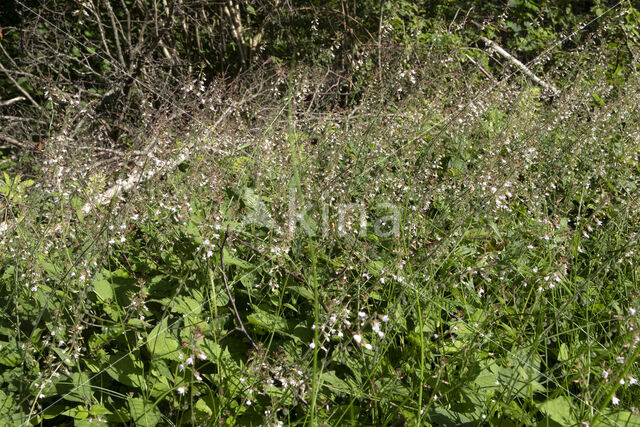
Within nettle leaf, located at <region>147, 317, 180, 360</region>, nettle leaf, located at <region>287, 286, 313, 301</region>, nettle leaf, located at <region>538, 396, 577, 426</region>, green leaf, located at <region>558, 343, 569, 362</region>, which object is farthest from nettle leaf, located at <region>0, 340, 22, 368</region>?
green leaf, located at <region>558, 343, 569, 362</region>

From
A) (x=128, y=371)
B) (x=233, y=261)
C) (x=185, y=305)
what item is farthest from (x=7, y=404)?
(x=233, y=261)

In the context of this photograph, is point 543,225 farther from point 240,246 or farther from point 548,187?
point 240,246

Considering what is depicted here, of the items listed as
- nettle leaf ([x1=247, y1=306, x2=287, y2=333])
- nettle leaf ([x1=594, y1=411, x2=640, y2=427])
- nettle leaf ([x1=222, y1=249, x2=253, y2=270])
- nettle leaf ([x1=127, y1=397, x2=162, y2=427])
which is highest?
nettle leaf ([x1=594, y1=411, x2=640, y2=427])

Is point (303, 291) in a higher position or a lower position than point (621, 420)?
lower

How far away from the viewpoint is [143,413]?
1.66 metres

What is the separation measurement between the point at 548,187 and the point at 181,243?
2.10 meters

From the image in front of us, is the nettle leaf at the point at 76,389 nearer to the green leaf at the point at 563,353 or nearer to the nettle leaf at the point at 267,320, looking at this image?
the nettle leaf at the point at 267,320

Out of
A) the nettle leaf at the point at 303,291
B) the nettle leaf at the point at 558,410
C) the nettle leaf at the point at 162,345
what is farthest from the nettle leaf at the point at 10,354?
the nettle leaf at the point at 558,410

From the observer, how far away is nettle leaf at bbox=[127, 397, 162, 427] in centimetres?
164

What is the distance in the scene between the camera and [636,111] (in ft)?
14.3

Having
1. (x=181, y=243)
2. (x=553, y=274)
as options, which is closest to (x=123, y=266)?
(x=181, y=243)

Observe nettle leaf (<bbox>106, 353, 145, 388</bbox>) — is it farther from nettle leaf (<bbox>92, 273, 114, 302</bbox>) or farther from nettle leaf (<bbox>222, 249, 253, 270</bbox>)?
nettle leaf (<bbox>222, 249, 253, 270</bbox>)

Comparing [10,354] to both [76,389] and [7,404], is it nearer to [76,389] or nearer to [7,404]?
[7,404]

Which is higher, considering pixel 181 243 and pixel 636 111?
→ pixel 636 111
